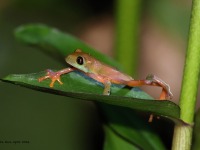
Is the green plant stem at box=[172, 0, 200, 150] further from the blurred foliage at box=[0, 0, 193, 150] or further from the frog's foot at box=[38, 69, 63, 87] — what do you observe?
the blurred foliage at box=[0, 0, 193, 150]

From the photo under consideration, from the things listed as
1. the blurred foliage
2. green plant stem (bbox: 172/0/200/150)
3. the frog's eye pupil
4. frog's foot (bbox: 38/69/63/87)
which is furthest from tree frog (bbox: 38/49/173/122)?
the blurred foliage

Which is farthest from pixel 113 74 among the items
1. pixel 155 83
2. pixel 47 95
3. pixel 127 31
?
pixel 47 95

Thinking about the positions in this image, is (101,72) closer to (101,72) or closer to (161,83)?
(101,72)

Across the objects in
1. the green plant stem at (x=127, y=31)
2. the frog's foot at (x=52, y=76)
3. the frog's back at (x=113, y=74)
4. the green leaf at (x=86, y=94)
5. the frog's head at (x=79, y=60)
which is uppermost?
the green plant stem at (x=127, y=31)

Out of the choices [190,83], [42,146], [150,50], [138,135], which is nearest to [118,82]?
[138,135]

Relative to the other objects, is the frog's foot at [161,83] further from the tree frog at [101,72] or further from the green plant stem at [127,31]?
the green plant stem at [127,31]

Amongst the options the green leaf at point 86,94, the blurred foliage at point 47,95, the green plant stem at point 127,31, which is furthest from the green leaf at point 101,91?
the blurred foliage at point 47,95

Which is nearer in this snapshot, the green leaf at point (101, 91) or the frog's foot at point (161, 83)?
the green leaf at point (101, 91)
